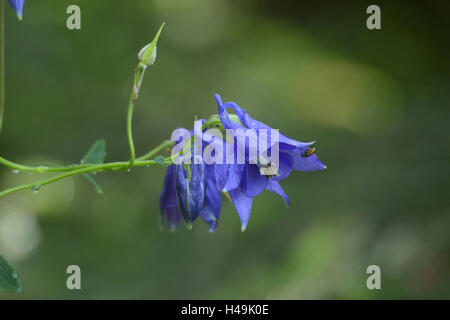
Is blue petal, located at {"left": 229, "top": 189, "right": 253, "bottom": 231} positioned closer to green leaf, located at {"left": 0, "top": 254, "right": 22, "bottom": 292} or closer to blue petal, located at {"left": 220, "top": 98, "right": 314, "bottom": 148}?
blue petal, located at {"left": 220, "top": 98, "right": 314, "bottom": 148}

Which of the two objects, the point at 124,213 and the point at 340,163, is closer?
the point at 124,213

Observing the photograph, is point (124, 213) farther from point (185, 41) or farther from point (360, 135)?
point (360, 135)

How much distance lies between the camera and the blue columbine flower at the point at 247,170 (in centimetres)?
80

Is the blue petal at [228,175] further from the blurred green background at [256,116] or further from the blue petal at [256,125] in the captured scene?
the blurred green background at [256,116]

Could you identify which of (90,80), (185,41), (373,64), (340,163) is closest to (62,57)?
(90,80)

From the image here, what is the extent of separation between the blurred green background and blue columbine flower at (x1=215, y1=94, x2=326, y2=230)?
1773mm

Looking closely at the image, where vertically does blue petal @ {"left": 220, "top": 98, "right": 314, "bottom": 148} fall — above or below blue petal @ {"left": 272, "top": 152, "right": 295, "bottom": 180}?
above

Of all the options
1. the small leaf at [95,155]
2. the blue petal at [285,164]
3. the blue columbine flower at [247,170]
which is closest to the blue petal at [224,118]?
the blue columbine flower at [247,170]

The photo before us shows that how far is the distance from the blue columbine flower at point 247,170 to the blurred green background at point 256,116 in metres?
1.77

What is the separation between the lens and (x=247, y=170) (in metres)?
0.82

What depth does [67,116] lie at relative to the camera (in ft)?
9.89

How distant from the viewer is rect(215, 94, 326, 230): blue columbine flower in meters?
0.80

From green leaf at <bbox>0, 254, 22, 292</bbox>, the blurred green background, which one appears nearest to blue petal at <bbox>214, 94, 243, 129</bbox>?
green leaf at <bbox>0, 254, 22, 292</bbox>

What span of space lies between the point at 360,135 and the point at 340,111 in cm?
26
